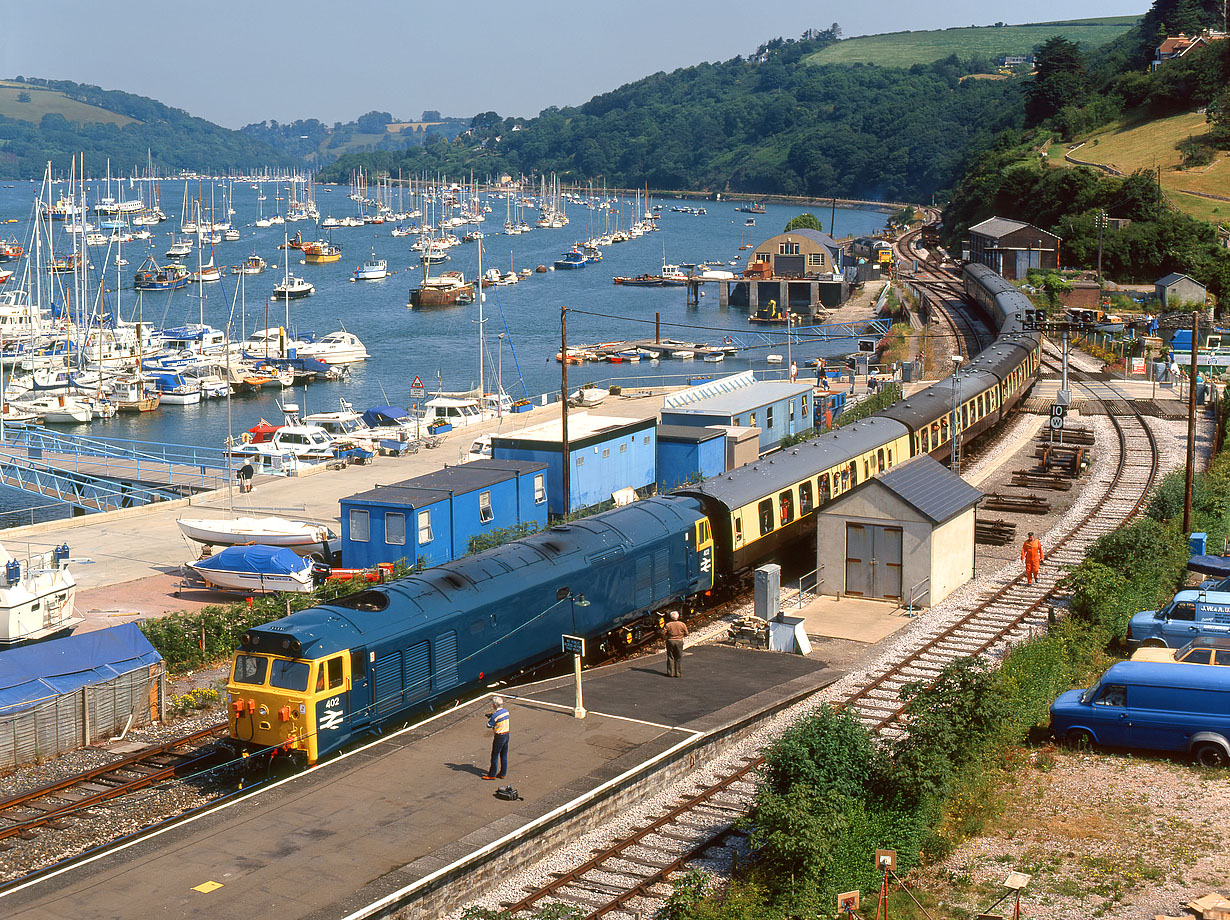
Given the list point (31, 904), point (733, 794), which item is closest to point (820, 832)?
point (733, 794)

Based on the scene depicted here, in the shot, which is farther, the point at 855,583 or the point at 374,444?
the point at 374,444

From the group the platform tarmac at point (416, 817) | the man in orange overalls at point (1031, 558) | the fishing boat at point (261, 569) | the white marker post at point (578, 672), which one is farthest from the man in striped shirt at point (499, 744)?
the man in orange overalls at point (1031, 558)

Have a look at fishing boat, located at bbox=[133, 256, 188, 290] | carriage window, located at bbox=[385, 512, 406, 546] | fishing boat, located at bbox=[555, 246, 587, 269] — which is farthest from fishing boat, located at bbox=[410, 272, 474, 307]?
carriage window, located at bbox=[385, 512, 406, 546]

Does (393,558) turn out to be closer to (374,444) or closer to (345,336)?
(374,444)

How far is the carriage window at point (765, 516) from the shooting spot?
105 ft

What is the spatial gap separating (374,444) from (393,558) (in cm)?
2352

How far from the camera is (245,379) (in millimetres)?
87938

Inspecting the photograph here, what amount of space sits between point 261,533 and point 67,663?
12.8 metres

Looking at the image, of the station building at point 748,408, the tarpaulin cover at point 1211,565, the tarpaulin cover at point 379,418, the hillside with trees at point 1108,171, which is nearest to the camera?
the tarpaulin cover at point 1211,565

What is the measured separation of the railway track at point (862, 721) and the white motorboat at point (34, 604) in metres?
16.4

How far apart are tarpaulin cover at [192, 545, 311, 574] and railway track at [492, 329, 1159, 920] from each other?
1512cm

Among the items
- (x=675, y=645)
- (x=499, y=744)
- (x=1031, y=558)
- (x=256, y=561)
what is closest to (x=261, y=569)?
(x=256, y=561)

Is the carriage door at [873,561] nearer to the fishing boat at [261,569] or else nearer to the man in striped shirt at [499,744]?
the fishing boat at [261,569]

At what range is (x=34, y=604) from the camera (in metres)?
28.9
